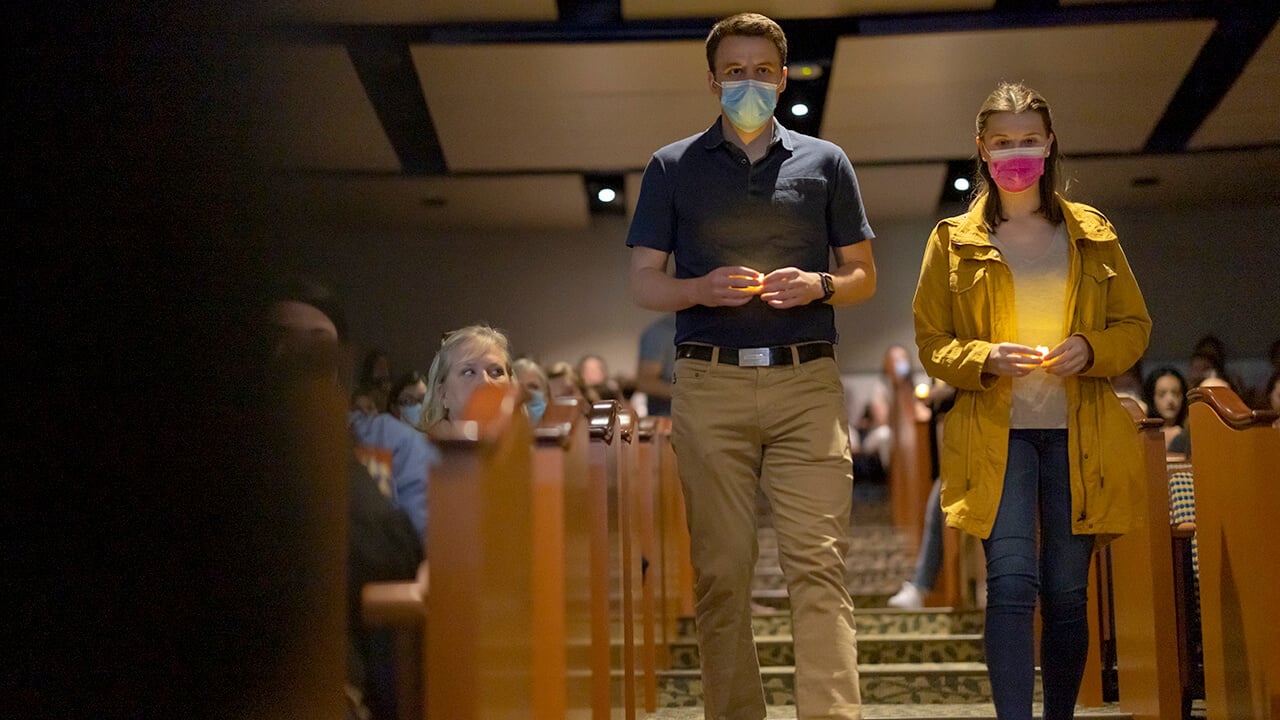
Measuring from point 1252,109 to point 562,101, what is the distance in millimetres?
3971

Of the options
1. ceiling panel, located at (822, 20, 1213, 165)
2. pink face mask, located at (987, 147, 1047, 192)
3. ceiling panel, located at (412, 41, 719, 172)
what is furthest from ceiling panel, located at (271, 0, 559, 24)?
pink face mask, located at (987, 147, 1047, 192)

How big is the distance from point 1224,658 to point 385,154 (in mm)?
6660

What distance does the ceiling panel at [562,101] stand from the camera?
7090 millimetres

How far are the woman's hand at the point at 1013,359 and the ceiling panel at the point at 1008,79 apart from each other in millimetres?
4577

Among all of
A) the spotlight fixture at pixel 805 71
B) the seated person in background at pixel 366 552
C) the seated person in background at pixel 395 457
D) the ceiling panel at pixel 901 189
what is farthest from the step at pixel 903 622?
the ceiling panel at pixel 901 189

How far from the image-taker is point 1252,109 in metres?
7.94

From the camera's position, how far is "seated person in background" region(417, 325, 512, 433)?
10.2 ft

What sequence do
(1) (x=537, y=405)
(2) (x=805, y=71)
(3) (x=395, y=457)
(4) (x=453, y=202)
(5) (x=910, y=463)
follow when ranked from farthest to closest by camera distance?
(4) (x=453, y=202) < (2) (x=805, y=71) < (5) (x=910, y=463) < (1) (x=537, y=405) < (3) (x=395, y=457)

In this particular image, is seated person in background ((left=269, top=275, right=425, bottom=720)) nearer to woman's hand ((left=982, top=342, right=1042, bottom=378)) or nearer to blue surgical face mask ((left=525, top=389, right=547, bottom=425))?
woman's hand ((left=982, top=342, right=1042, bottom=378))

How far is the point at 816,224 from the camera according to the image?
9.22 feet

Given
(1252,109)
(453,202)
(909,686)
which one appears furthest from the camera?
(453,202)

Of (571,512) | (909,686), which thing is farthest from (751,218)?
(909,686)

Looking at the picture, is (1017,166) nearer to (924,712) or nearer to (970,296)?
(970,296)

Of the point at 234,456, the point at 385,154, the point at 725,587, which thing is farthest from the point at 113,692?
the point at 385,154
